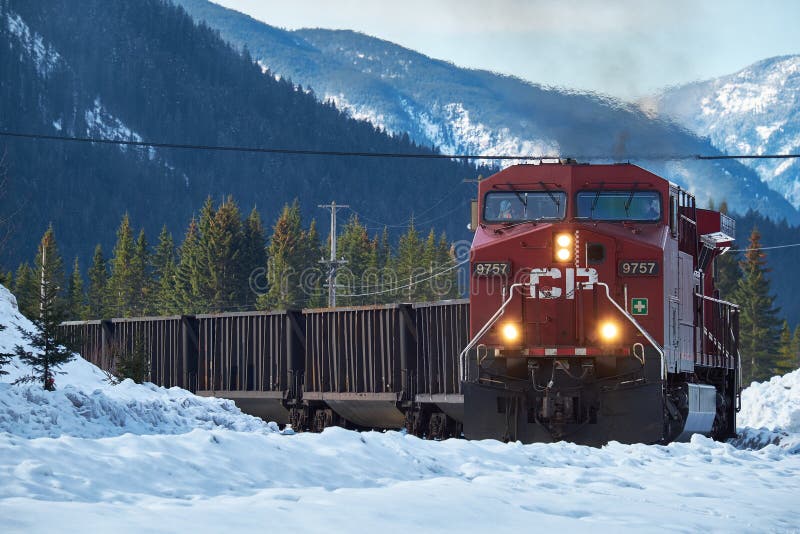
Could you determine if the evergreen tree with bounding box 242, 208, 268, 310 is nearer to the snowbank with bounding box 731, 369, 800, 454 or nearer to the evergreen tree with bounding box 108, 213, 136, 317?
the evergreen tree with bounding box 108, 213, 136, 317

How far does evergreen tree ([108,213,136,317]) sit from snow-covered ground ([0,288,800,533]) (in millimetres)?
93585

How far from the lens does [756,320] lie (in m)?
91.7

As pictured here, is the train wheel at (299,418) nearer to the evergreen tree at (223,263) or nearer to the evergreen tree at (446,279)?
the evergreen tree at (446,279)

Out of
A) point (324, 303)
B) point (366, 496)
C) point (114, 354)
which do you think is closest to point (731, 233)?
point (366, 496)

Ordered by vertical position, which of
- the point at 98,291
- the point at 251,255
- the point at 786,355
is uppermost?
the point at 251,255

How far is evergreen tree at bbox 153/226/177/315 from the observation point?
3844 inches

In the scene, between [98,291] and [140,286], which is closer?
[140,286]

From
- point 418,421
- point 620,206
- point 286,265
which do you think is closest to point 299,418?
point 418,421

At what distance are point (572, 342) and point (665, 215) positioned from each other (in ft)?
7.86

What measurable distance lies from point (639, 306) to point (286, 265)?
83.4m

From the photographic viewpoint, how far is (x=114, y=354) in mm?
34500

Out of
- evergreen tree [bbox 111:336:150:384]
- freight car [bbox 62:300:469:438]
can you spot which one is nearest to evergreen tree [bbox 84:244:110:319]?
freight car [bbox 62:300:469:438]

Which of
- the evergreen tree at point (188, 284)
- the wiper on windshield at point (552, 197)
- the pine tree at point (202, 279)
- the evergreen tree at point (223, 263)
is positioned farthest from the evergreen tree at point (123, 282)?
the wiper on windshield at point (552, 197)

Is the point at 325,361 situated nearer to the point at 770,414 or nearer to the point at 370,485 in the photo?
the point at 770,414
